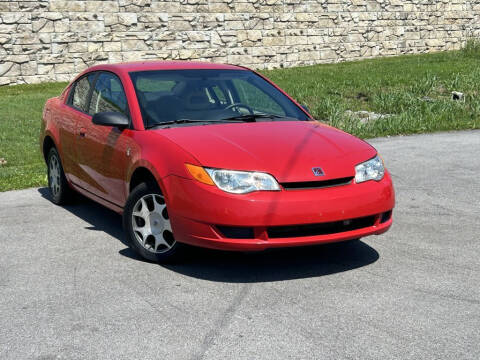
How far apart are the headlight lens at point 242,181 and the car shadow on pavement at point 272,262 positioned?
21.3 inches

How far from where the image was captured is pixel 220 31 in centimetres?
2411

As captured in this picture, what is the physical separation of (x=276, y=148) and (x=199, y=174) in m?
0.64

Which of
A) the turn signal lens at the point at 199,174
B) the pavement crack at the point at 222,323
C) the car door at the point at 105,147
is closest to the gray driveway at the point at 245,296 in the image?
the pavement crack at the point at 222,323

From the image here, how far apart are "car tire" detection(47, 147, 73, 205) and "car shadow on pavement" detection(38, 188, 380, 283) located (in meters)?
1.87

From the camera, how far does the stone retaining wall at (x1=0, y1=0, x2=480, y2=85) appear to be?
2056cm

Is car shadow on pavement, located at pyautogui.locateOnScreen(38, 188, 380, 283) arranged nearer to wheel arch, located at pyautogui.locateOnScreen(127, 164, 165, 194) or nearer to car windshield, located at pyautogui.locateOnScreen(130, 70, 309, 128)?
wheel arch, located at pyautogui.locateOnScreen(127, 164, 165, 194)

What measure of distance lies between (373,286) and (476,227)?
79.8 inches

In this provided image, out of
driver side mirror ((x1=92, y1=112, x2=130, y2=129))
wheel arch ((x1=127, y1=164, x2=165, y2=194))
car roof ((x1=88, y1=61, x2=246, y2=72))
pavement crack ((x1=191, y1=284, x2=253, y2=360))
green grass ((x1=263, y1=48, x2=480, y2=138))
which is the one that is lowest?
green grass ((x1=263, y1=48, x2=480, y2=138))

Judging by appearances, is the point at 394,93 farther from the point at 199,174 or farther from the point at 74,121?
the point at 199,174

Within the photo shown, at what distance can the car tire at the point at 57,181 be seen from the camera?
8297mm

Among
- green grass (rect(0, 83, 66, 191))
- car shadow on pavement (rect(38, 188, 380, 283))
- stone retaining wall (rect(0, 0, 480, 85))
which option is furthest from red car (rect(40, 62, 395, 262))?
stone retaining wall (rect(0, 0, 480, 85))

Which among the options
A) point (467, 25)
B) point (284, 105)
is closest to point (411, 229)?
point (284, 105)

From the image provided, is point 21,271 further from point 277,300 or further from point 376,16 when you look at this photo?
point 376,16

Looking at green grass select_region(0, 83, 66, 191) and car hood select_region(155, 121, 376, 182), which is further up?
car hood select_region(155, 121, 376, 182)
